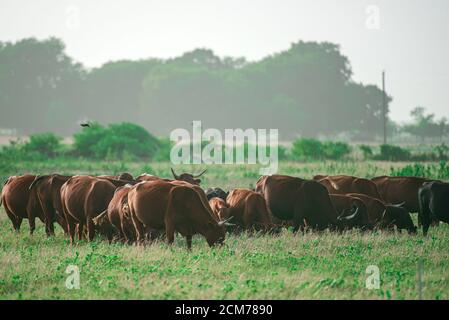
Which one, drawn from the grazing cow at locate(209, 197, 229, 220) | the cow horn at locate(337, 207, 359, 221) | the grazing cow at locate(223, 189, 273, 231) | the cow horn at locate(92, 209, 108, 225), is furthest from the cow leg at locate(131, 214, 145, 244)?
the cow horn at locate(337, 207, 359, 221)

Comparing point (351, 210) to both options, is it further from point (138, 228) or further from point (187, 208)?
point (138, 228)

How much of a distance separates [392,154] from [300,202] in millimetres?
24643

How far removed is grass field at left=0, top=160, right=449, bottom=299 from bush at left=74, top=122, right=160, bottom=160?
999 inches

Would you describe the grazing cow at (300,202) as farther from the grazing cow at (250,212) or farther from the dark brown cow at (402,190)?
the dark brown cow at (402,190)

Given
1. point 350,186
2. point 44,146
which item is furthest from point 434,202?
point 44,146

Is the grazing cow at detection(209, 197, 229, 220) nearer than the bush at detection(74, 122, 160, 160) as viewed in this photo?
Yes

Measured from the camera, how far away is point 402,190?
58.2ft

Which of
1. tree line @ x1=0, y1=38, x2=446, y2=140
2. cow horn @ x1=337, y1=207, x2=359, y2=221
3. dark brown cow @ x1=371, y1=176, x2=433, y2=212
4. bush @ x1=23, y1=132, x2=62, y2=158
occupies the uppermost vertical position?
tree line @ x1=0, y1=38, x2=446, y2=140

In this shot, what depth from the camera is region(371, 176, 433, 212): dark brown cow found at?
57.4 ft

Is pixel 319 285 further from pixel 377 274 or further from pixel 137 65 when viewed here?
pixel 137 65

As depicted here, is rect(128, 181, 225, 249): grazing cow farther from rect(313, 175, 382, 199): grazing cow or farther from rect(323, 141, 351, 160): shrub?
rect(323, 141, 351, 160): shrub

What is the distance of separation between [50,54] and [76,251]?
77.6m

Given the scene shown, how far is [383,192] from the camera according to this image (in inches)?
714

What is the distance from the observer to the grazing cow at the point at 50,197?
14945 millimetres
